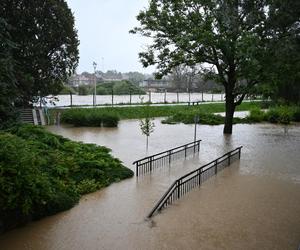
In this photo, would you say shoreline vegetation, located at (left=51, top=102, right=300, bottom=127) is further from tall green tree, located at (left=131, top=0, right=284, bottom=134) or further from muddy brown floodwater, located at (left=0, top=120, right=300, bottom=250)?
muddy brown floodwater, located at (left=0, top=120, right=300, bottom=250)

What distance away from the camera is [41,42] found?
939 inches

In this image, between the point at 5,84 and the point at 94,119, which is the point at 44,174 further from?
the point at 94,119

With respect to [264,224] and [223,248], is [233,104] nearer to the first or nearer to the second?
[264,224]

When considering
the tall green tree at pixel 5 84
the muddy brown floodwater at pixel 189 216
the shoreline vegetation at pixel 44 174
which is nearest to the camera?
→ the muddy brown floodwater at pixel 189 216

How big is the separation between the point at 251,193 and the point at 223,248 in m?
3.85

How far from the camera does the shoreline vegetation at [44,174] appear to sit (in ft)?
23.8

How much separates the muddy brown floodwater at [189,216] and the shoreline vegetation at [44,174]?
276 millimetres

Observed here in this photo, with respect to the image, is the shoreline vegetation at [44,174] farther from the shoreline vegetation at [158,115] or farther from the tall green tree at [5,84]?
the shoreline vegetation at [158,115]

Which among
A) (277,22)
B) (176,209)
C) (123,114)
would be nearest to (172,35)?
(123,114)

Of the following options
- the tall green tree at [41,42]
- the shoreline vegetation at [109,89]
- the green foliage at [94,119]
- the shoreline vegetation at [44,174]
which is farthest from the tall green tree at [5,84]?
the shoreline vegetation at [109,89]

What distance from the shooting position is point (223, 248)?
6766 mm

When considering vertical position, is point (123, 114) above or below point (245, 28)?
below

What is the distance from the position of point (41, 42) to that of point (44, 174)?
56.6 ft

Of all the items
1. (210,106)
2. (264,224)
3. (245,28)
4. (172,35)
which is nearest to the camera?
(264,224)
